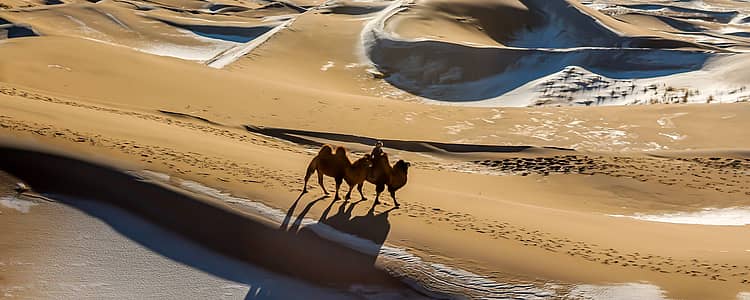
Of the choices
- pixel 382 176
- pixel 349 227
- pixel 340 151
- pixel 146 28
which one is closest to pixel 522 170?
pixel 382 176

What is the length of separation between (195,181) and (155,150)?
1.40 meters

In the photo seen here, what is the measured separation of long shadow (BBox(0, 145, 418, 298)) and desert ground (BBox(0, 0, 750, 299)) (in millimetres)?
17

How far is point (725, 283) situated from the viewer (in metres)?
5.35

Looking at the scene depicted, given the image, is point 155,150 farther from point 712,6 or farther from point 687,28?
point 712,6

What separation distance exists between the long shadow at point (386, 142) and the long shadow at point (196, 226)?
6019 millimetres

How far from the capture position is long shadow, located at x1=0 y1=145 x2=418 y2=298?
5.42 m

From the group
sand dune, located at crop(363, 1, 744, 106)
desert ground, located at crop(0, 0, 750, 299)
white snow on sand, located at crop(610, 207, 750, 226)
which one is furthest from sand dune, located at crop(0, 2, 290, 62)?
white snow on sand, located at crop(610, 207, 750, 226)

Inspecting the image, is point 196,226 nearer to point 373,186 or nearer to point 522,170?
point 373,186

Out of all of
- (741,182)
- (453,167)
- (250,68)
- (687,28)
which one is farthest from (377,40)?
(687,28)

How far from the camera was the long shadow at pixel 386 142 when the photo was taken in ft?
42.0

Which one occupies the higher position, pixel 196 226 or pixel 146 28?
pixel 146 28

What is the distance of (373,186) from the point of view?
322 inches

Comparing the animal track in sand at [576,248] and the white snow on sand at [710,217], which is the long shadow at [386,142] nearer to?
the white snow on sand at [710,217]

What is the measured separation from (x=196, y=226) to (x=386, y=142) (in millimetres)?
7394
